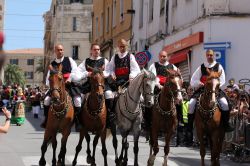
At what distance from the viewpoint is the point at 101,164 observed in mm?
13594

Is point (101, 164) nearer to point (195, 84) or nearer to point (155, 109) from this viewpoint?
point (155, 109)

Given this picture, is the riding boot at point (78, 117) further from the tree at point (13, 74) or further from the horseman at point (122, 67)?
the tree at point (13, 74)

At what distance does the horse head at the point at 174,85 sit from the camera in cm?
1205

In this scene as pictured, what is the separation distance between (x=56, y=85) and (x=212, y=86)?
296 cm

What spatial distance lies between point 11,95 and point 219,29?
66.6ft

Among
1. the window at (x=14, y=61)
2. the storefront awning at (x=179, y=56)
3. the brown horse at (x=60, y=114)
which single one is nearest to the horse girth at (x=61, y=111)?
the brown horse at (x=60, y=114)

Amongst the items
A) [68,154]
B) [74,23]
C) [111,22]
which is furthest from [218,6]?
[74,23]

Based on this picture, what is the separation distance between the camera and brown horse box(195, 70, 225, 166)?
38.5 feet

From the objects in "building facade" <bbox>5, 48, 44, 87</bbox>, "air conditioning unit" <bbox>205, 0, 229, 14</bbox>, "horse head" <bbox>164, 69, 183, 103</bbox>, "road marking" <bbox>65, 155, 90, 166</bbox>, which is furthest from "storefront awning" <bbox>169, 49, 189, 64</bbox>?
"building facade" <bbox>5, 48, 44, 87</bbox>

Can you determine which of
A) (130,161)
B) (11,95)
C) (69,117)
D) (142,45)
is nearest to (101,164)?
(130,161)

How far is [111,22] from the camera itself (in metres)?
47.3

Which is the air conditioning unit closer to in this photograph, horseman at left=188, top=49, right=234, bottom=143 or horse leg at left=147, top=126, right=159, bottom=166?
horseman at left=188, top=49, right=234, bottom=143

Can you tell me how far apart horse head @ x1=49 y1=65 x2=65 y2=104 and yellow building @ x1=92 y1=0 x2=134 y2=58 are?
27.6m

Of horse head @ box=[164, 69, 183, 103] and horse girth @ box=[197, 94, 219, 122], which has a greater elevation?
horse head @ box=[164, 69, 183, 103]
